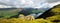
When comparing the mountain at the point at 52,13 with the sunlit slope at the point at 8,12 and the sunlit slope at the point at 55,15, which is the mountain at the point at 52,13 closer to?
the sunlit slope at the point at 55,15

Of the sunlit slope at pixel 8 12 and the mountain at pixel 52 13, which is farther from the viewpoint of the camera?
the mountain at pixel 52 13

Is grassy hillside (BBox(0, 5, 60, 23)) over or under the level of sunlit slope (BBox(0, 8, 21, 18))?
under

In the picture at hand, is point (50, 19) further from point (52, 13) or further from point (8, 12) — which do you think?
point (8, 12)

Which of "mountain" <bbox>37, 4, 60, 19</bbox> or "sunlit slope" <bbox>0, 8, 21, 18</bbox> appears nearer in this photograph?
"sunlit slope" <bbox>0, 8, 21, 18</bbox>

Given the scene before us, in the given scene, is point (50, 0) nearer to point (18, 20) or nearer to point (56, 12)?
point (56, 12)

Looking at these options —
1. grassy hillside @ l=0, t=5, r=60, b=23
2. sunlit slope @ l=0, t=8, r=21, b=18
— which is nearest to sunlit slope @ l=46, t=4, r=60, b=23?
grassy hillside @ l=0, t=5, r=60, b=23

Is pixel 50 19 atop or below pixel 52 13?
below

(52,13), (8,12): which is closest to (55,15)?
(52,13)

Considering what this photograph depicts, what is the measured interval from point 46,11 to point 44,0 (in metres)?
0.24

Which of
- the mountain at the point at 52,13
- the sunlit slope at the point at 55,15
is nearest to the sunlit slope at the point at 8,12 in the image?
the mountain at the point at 52,13

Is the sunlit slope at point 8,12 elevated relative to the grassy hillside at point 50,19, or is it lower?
elevated

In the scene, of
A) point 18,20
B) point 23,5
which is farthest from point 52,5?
point 18,20

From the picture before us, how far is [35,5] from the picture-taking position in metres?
2.68

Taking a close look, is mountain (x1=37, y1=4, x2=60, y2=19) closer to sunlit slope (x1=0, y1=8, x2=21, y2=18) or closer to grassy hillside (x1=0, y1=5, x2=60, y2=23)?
grassy hillside (x1=0, y1=5, x2=60, y2=23)
